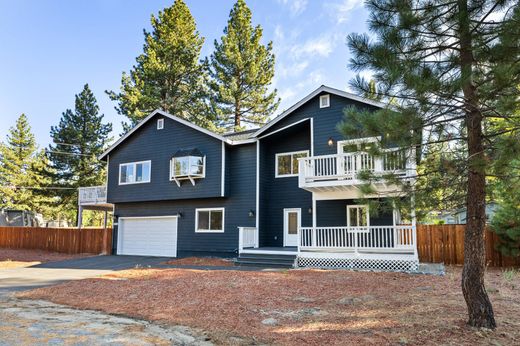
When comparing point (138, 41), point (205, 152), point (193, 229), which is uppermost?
point (138, 41)

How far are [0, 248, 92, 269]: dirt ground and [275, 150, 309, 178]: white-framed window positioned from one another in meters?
11.8

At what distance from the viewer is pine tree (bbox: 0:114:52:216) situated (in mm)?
32406

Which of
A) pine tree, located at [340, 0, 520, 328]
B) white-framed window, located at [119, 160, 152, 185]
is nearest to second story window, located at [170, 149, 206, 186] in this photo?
white-framed window, located at [119, 160, 152, 185]

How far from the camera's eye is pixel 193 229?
1770 cm

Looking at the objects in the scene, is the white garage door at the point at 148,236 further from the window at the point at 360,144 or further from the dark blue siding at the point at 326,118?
the window at the point at 360,144

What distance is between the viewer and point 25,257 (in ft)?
65.0

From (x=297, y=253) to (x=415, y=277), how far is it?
174 inches

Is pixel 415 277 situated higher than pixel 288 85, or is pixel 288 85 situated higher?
pixel 288 85

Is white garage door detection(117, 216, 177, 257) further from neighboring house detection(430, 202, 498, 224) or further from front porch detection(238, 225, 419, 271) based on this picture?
neighboring house detection(430, 202, 498, 224)

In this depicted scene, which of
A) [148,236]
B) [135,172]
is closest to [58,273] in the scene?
[148,236]

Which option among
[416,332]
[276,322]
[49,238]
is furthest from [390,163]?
[49,238]

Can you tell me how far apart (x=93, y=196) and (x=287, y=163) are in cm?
1155

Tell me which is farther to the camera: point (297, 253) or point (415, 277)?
point (297, 253)

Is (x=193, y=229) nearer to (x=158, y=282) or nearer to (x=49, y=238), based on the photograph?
(x=158, y=282)
